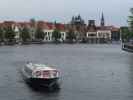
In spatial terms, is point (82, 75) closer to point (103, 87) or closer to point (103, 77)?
point (103, 77)

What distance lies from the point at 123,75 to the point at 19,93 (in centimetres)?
1940

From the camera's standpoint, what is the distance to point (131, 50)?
126938mm

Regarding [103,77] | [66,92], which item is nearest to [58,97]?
[66,92]

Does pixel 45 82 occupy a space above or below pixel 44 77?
below

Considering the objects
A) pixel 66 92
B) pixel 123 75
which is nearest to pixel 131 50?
pixel 123 75

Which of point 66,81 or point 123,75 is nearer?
point 66,81

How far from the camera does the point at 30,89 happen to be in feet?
152

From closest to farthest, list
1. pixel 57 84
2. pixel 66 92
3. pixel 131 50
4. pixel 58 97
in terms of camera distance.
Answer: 1. pixel 58 97
2. pixel 66 92
3. pixel 57 84
4. pixel 131 50

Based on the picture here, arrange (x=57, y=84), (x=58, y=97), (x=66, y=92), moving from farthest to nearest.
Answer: (x=57, y=84), (x=66, y=92), (x=58, y=97)

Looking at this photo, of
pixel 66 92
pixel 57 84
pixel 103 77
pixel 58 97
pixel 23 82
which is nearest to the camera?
pixel 58 97

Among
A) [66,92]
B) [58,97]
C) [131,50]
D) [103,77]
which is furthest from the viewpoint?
[131,50]

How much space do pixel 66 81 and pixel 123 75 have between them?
32.4 ft

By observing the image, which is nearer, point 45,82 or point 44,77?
point 45,82

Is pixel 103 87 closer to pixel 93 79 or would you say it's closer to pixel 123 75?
pixel 93 79
